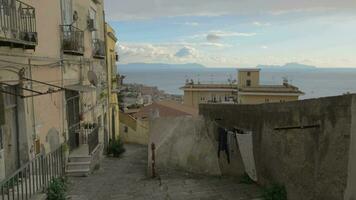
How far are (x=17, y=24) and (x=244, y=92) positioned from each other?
50.2m

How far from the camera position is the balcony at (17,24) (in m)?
8.39

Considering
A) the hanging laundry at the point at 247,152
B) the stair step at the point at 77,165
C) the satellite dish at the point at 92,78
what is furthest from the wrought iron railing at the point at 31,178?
the satellite dish at the point at 92,78

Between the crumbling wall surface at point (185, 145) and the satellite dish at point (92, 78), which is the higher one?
the satellite dish at point (92, 78)

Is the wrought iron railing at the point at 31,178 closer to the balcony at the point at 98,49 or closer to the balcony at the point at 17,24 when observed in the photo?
the balcony at the point at 17,24

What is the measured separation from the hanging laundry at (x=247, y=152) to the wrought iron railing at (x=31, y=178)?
4.94m

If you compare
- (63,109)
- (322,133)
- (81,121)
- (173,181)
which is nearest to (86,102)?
(81,121)

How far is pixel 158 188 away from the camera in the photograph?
35.2 feet

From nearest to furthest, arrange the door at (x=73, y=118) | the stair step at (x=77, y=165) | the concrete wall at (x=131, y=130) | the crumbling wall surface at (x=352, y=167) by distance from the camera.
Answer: the crumbling wall surface at (x=352, y=167) → the stair step at (x=77, y=165) → the door at (x=73, y=118) → the concrete wall at (x=131, y=130)

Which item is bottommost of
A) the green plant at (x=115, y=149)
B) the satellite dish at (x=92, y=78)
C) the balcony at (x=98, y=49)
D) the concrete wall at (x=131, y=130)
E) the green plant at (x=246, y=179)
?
the concrete wall at (x=131, y=130)

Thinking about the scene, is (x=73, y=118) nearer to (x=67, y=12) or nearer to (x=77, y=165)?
(x=77, y=165)

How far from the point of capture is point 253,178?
433 inches

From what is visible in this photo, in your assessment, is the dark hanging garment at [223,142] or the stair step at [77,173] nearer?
the dark hanging garment at [223,142]

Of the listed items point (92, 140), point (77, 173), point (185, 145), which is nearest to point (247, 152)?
point (185, 145)

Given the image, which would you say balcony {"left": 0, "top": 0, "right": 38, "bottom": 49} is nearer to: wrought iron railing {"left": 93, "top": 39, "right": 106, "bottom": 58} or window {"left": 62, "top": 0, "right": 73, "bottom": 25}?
window {"left": 62, "top": 0, "right": 73, "bottom": 25}
